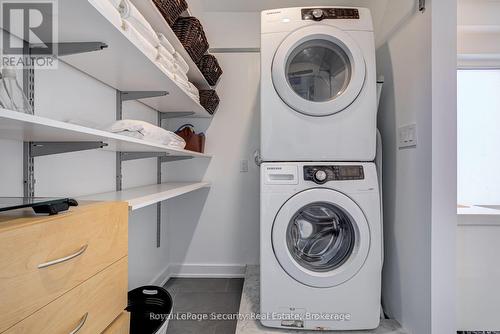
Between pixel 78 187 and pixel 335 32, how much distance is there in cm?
162

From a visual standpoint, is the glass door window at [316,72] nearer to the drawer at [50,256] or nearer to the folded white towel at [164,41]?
the folded white towel at [164,41]

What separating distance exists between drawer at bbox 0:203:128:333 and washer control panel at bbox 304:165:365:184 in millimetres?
1014

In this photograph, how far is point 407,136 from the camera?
1405 millimetres

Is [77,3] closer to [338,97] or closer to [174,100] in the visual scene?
[174,100]

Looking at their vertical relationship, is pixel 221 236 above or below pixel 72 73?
below

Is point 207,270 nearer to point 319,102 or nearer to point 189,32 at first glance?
point 319,102

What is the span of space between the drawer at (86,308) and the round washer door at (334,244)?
2.60 feet

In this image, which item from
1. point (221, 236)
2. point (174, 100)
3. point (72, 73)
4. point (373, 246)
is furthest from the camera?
point (221, 236)

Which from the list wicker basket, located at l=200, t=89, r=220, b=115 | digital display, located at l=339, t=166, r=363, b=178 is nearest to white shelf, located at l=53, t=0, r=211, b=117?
wicker basket, located at l=200, t=89, r=220, b=115

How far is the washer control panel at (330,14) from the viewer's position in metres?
1.48

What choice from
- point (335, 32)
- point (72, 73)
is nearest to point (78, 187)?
point (72, 73)

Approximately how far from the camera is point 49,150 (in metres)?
0.95

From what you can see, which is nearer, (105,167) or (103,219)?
(103,219)

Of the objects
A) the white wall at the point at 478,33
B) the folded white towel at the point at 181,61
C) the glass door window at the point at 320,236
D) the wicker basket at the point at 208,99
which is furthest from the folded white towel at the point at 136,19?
the white wall at the point at 478,33
